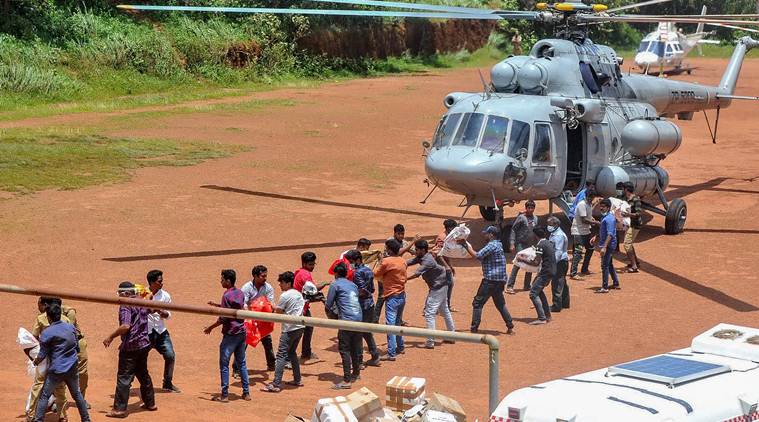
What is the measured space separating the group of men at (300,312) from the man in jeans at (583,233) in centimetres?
101

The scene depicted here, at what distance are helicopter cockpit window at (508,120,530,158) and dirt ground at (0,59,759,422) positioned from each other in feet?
6.45

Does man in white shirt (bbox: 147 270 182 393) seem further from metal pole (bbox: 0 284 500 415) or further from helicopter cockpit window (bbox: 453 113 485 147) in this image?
helicopter cockpit window (bbox: 453 113 485 147)

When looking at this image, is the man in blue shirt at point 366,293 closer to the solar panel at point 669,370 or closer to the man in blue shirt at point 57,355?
the man in blue shirt at point 57,355

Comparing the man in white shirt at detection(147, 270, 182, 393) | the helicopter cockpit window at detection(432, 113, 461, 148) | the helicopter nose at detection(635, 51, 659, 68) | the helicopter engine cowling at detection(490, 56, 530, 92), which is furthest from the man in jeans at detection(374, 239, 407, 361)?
the helicopter nose at detection(635, 51, 659, 68)

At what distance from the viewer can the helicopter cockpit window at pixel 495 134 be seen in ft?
60.3

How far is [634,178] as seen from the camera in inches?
802

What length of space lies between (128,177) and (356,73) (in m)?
25.4

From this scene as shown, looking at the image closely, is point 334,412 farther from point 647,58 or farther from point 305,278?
point 647,58

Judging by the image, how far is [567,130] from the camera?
20.0 meters

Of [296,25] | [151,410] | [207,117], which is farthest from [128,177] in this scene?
[296,25]

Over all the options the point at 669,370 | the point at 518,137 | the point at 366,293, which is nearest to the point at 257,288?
the point at 366,293

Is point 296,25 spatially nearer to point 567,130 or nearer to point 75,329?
point 567,130

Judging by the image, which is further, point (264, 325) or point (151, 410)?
point (264, 325)

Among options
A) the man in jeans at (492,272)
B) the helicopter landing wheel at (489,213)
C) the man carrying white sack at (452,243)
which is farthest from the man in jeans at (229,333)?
the helicopter landing wheel at (489,213)
